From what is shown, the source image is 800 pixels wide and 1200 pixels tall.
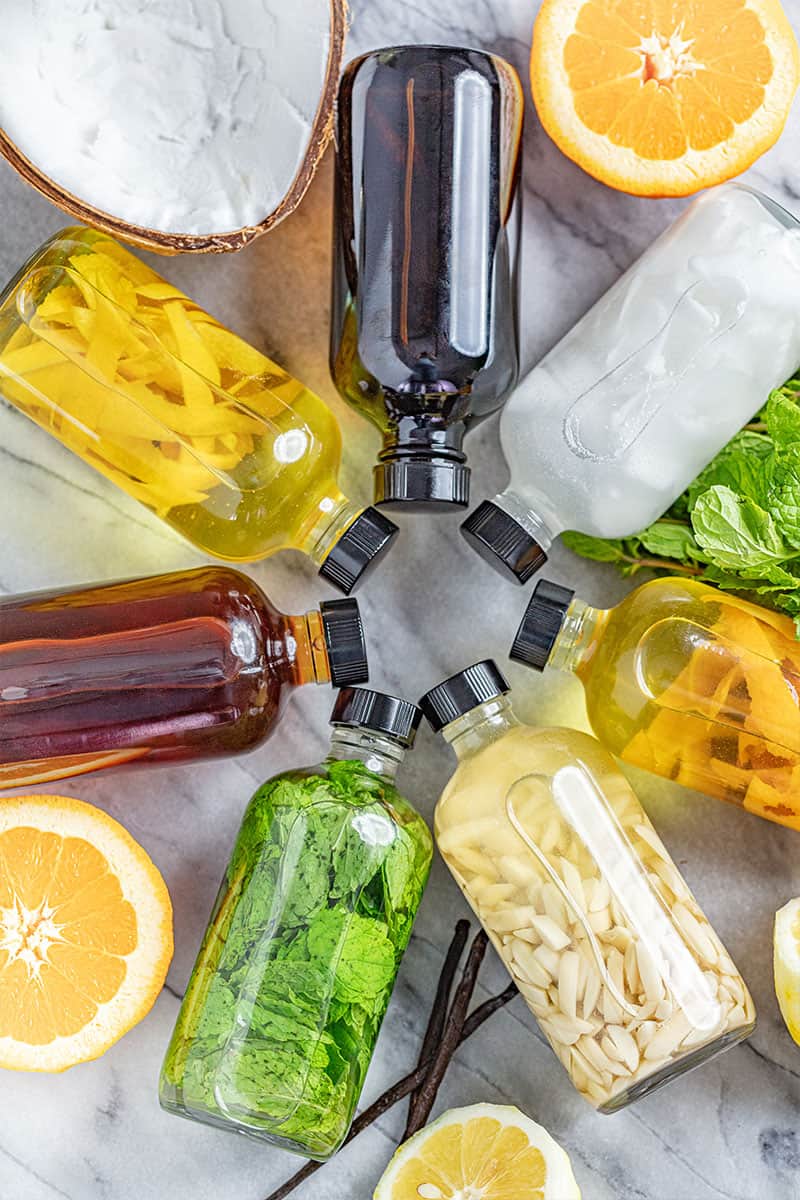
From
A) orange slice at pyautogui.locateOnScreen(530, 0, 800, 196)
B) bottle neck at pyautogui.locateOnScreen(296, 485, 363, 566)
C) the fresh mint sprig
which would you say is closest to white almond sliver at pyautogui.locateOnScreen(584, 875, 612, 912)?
the fresh mint sprig

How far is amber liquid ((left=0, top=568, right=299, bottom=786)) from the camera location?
1039mm

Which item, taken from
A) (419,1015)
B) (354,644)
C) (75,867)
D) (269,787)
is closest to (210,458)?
(354,644)

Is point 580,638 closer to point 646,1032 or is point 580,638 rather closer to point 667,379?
point 667,379

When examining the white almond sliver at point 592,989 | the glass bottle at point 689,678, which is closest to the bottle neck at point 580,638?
the glass bottle at point 689,678

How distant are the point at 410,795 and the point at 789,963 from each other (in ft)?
1.46

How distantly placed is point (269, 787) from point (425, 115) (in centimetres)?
70

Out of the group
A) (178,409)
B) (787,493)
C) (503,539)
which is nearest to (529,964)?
(503,539)

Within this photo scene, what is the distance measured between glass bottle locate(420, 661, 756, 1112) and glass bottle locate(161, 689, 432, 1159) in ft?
0.23

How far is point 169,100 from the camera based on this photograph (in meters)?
1.10

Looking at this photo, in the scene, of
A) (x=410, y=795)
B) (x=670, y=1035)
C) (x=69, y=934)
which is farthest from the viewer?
(x=410, y=795)

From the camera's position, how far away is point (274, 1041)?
1.03 m

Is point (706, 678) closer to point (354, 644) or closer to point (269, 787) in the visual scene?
point (354, 644)

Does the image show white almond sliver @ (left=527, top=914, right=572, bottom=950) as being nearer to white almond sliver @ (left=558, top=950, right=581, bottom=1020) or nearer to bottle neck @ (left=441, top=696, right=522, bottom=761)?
white almond sliver @ (left=558, top=950, right=581, bottom=1020)

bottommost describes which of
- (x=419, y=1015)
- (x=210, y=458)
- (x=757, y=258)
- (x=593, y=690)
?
(x=419, y=1015)
